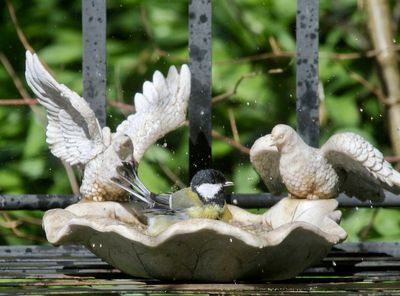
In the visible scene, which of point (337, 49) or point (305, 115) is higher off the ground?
point (337, 49)

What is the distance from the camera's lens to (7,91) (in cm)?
362

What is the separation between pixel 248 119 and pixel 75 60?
469 mm

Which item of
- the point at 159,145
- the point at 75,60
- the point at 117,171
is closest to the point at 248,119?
the point at 159,145

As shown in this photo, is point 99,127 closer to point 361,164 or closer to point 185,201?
point 185,201

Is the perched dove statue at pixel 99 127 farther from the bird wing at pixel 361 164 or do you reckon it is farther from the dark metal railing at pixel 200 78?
the bird wing at pixel 361 164

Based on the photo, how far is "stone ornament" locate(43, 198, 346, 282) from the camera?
201 centimetres

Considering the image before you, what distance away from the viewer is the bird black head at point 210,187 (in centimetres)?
232

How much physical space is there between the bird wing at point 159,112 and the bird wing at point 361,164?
0.34 m

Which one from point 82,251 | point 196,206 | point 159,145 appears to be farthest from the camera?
→ point 159,145

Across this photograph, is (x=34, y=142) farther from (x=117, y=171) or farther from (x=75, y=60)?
(x=117, y=171)

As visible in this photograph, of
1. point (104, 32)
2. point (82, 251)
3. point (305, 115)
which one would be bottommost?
point (82, 251)

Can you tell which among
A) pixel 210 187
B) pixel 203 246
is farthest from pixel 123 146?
pixel 203 246

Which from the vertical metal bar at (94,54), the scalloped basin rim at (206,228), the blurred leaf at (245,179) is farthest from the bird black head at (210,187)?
the blurred leaf at (245,179)

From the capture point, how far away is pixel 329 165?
2.38 meters
